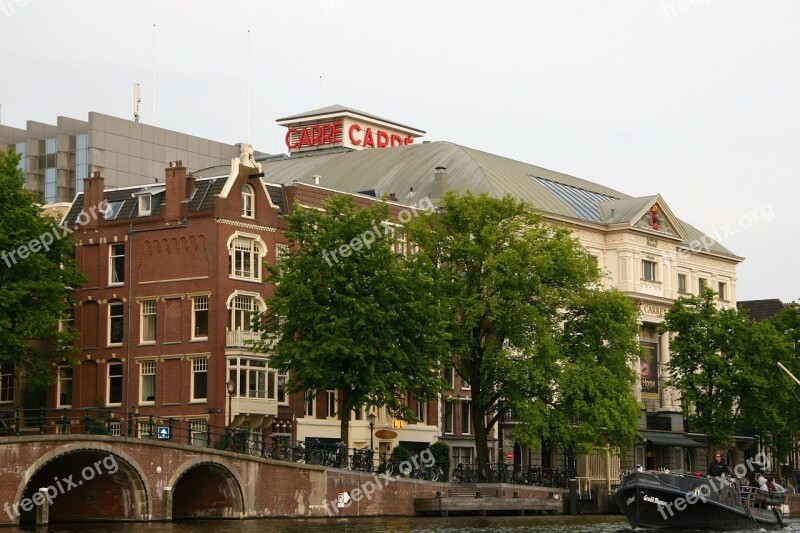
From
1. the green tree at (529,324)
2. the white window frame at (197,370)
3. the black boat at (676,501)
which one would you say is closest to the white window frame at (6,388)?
the white window frame at (197,370)

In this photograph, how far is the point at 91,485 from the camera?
6588cm

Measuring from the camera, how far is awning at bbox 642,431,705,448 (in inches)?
4220

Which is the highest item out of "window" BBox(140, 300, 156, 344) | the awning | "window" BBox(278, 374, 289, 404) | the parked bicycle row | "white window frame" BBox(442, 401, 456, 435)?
"window" BBox(140, 300, 156, 344)

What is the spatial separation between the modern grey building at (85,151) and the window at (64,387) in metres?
64.1

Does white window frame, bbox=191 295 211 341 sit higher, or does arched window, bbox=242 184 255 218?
arched window, bbox=242 184 255 218

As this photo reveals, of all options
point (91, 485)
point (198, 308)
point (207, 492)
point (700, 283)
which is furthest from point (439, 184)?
point (91, 485)

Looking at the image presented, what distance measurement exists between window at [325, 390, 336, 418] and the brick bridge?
512 inches

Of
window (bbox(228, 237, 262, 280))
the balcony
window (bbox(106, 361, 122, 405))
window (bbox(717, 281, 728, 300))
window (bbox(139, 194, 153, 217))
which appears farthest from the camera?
window (bbox(717, 281, 728, 300))

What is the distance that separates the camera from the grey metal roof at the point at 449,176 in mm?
103938

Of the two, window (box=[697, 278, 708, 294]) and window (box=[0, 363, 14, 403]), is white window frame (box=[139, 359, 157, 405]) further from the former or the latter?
window (box=[697, 278, 708, 294])

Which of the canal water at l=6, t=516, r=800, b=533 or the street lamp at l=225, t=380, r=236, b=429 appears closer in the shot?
the canal water at l=6, t=516, r=800, b=533

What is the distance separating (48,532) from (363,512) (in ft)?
58.4

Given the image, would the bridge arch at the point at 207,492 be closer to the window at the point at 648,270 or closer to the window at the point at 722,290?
the window at the point at 648,270

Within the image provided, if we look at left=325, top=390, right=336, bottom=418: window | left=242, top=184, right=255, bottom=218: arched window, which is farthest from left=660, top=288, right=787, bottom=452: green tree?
left=242, top=184, right=255, bottom=218: arched window
